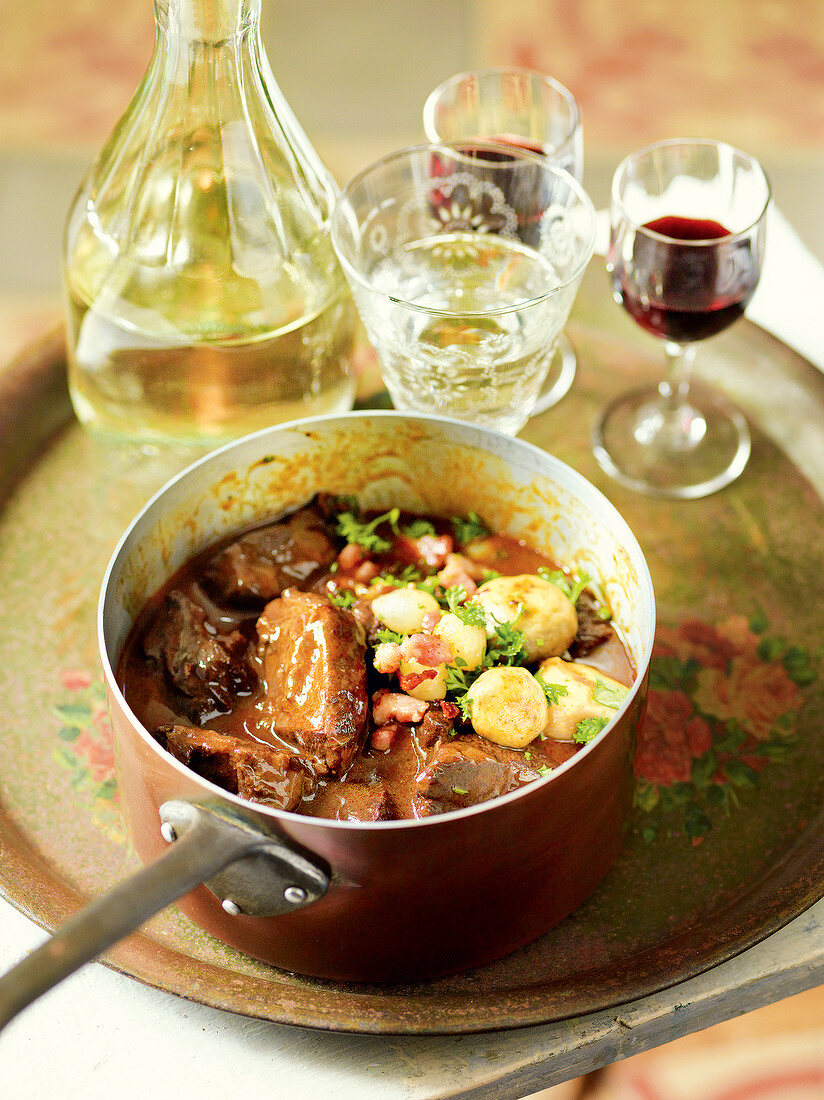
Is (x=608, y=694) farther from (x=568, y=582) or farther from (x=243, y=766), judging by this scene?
(x=243, y=766)

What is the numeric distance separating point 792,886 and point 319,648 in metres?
0.49

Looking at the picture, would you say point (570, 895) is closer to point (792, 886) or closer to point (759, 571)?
point (792, 886)

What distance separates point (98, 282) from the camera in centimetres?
150

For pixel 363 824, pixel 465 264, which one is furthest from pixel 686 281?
pixel 363 824

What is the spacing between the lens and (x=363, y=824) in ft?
3.04

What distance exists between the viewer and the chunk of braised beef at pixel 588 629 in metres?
1.26

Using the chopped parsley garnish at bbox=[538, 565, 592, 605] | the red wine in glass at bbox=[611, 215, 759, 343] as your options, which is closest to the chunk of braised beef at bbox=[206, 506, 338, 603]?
the chopped parsley garnish at bbox=[538, 565, 592, 605]

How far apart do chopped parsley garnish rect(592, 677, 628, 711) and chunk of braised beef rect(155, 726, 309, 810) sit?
0.28 metres

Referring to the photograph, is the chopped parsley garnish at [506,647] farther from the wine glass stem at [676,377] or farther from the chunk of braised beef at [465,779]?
the wine glass stem at [676,377]

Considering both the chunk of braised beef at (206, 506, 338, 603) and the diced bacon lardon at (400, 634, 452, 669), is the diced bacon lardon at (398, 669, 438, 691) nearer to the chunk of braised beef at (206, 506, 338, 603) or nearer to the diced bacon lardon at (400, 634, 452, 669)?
the diced bacon lardon at (400, 634, 452, 669)

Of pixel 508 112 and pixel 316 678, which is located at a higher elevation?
pixel 508 112

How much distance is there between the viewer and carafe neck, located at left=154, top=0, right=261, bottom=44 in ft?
4.33

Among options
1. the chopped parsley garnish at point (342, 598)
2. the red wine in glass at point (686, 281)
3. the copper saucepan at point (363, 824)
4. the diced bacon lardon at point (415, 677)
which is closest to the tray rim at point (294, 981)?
the copper saucepan at point (363, 824)

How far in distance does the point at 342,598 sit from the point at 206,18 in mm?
631
